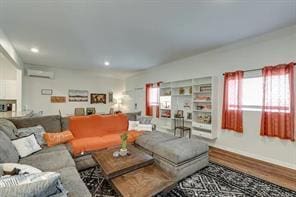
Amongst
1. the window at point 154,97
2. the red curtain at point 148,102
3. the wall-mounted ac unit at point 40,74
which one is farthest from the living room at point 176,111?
the red curtain at point 148,102

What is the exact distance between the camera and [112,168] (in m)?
1.99

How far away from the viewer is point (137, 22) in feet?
8.84

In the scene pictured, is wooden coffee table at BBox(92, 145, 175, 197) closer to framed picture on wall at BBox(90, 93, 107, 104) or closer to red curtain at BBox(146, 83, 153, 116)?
red curtain at BBox(146, 83, 153, 116)

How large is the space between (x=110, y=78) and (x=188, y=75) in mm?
4336

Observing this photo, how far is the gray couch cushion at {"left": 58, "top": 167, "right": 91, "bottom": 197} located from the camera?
1.38 meters

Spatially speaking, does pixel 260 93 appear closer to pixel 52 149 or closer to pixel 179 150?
pixel 179 150

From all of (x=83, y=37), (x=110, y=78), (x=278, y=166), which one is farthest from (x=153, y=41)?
(x=110, y=78)

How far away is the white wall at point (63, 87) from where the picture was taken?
19.8 feet

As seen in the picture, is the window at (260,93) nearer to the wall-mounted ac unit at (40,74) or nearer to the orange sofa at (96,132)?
the orange sofa at (96,132)

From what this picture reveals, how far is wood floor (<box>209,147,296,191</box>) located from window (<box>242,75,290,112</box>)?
3.45 ft

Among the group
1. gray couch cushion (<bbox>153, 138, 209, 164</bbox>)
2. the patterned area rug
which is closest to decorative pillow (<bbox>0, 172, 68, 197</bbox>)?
the patterned area rug

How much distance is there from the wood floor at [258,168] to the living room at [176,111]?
0.07ft

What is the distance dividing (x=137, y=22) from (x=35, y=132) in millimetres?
2495

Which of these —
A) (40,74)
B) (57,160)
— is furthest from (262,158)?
(40,74)
